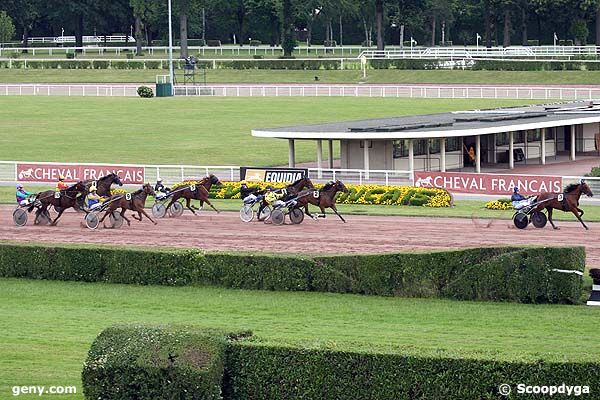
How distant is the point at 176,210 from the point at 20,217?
3.40 m

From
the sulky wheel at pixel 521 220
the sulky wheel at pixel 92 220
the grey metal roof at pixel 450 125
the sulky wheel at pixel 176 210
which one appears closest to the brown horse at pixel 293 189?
the sulky wheel at pixel 176 210

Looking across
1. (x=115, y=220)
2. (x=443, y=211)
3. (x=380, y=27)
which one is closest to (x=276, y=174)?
(x=443, y=211)

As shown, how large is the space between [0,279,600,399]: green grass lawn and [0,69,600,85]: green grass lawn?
5276cm

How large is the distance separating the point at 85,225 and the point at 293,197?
441 centimetres

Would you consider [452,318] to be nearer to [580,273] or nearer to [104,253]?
[580,273]

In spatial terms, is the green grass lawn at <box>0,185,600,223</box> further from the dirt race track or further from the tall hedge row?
the tall hedge row

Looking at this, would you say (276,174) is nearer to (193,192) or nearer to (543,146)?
(193,192)

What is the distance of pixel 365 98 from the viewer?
2586 inches

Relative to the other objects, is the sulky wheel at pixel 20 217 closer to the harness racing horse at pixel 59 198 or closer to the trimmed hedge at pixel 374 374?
the harness racing horse at pixel 59 198

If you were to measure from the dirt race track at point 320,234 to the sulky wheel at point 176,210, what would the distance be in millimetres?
156

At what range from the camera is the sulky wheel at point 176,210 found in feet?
93.3

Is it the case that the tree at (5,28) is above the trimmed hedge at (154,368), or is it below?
above

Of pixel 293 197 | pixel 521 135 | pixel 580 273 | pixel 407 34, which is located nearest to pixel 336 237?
pixel 293 197
